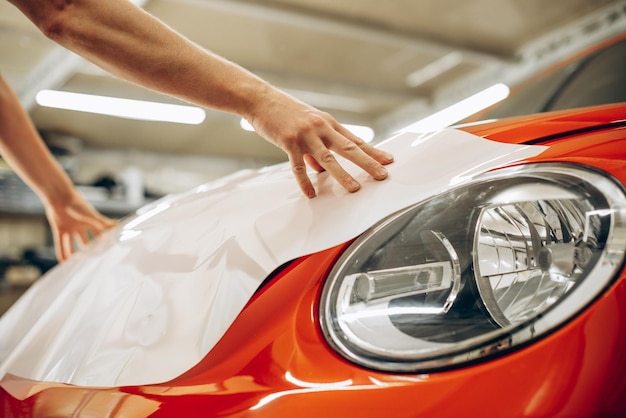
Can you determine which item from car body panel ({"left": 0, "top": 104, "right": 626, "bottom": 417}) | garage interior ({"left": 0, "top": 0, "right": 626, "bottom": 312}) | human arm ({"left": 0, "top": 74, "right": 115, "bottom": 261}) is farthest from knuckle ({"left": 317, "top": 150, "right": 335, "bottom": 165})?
garage interior ({"left": 0, "top": 0, "right": 626, "bottom": 312})

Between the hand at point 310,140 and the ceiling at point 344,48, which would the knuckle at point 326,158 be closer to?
the hand at point 310,140

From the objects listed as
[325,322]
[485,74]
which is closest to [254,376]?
[325,322]

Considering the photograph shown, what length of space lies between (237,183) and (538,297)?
0.67m

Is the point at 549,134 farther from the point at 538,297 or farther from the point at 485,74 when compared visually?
the point at 485,74

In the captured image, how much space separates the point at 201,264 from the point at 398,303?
0.33 metres

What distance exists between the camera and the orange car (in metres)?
0.52

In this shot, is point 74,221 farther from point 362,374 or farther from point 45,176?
point 362,374

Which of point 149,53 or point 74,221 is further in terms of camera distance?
point 74,221

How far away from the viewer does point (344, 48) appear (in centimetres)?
611

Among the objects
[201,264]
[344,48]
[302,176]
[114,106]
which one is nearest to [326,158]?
[302,176]

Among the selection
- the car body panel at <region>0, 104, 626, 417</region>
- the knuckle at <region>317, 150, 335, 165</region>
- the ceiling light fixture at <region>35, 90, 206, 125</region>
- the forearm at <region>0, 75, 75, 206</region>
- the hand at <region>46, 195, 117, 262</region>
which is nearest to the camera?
the car body panel at <region>0, 104, 626, 417</region>

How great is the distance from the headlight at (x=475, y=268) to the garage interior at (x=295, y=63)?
398 cm

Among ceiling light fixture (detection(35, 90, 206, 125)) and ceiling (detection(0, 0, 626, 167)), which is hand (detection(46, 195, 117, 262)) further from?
ceiling light fixture (detection(35, 90, 206, 125))

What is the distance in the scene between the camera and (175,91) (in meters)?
0.99
